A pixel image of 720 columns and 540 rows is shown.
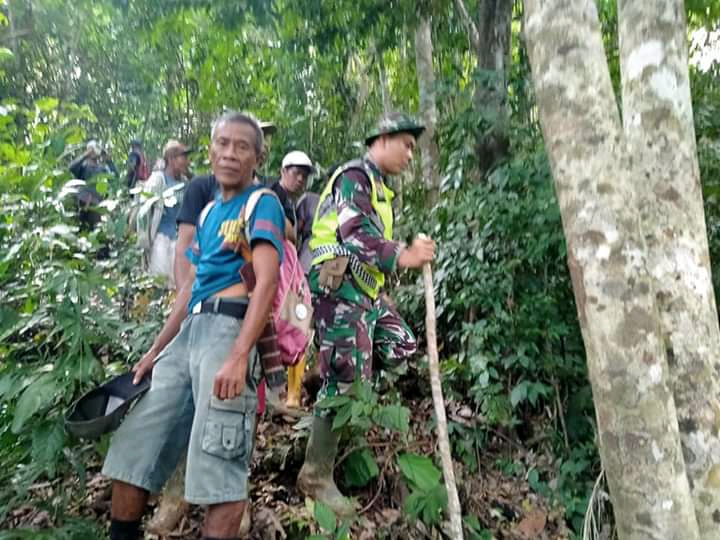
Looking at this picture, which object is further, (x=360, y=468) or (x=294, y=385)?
(x=294, y=385)

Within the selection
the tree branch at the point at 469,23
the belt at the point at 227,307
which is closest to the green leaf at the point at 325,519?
the belt at the point at 227,307

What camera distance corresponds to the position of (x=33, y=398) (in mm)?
2637

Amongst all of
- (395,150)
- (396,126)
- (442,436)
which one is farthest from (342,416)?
(396,126)

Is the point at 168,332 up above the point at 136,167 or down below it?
below

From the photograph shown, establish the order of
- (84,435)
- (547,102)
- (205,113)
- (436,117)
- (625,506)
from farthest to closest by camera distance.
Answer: (205,113) < (436,117) < (84,435) < (547,102) < (625,506)

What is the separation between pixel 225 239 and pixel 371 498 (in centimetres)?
184

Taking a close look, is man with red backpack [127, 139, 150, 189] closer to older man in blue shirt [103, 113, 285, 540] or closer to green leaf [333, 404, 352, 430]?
older man in blue shirt [103, 113, 285, 540]

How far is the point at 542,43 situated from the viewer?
2.54 metres

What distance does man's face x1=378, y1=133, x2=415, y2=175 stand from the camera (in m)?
3.35

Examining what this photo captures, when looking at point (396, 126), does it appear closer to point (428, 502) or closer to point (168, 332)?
point (168, 332)

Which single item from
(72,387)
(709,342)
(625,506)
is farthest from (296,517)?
(709,342)

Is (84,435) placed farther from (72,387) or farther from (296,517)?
(296,517)

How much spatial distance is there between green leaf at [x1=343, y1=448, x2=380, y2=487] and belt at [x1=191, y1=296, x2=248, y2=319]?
54.7 inches

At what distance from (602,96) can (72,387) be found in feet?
8.17
